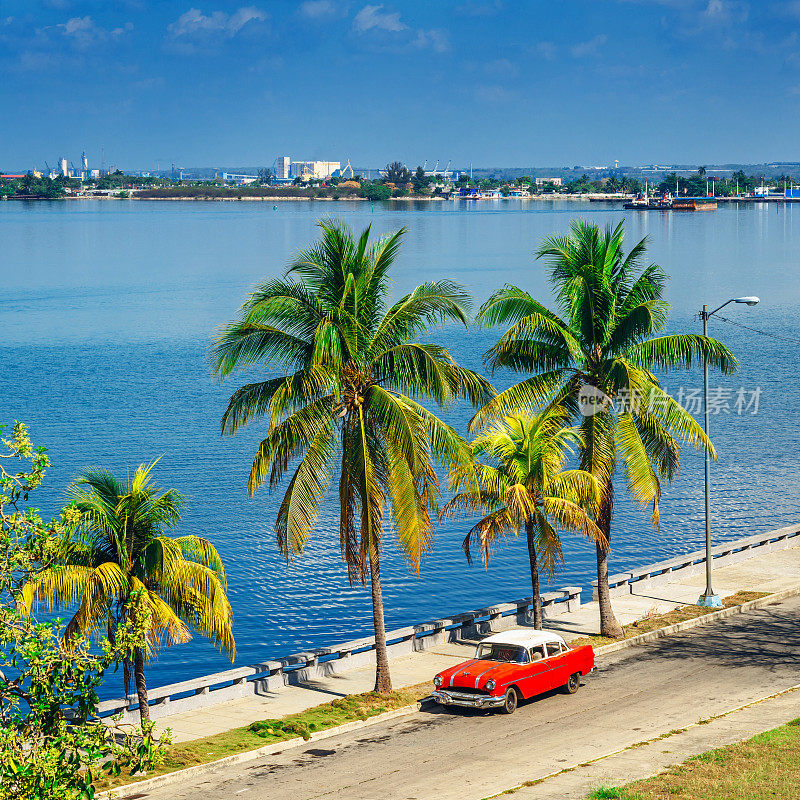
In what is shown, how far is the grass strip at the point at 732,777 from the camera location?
19984mm

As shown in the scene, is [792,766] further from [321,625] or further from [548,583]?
[548,583]

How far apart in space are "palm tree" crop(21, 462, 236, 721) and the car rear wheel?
20.8ft

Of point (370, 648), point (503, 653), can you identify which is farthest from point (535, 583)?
point (370, 648)

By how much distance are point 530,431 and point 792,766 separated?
12378mm

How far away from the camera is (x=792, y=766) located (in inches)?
840

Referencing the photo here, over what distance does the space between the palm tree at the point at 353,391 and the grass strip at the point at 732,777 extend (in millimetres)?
7724

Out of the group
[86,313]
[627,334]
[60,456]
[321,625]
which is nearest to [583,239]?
[627,334]

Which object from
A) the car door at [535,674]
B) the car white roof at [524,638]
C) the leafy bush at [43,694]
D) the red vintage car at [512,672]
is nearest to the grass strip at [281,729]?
the red vintage car at [512,672]

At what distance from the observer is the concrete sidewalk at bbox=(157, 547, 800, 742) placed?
26.8m

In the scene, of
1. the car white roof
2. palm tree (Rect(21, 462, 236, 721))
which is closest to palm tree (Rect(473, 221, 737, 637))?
the car white roof

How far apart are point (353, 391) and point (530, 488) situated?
22.2 feet

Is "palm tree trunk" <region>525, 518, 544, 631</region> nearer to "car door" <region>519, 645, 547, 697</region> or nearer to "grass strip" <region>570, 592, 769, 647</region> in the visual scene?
"grass strip" <region>570, 592, 769, 647</region>

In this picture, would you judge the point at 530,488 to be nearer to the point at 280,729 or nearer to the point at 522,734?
the point at 522,734

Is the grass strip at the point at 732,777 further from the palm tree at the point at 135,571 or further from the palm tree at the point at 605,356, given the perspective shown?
the palm tree at the point at 605,356
